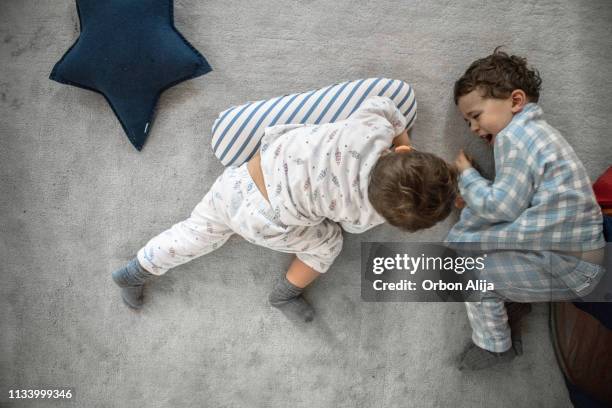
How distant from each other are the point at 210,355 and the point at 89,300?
0.37 meters

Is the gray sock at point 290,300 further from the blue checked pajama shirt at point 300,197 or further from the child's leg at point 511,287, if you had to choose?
the child's leg at point 511,287

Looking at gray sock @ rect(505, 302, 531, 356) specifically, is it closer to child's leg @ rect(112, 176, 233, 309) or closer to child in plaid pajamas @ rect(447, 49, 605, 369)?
child in plaid pajamas @ rect(447, 49, 605, 369)

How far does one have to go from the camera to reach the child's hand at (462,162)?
41.3 inches

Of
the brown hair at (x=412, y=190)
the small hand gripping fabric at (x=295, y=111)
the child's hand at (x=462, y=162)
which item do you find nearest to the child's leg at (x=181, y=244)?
the small hand gripping fabric at (x=295, y=111)

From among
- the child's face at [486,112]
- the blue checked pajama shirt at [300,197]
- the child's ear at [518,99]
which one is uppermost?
the child's ear at [518,99]

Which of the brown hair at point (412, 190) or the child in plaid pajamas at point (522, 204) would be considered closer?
the brown hair at point (412, 190)

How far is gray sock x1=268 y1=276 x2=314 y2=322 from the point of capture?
42.9 inches

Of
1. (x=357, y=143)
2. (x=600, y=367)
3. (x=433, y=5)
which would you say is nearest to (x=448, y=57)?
(x=433, y=5)

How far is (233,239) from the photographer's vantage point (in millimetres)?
1152

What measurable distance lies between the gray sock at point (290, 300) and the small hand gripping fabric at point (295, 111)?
A: 34 cm

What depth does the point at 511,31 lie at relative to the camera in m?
1.13

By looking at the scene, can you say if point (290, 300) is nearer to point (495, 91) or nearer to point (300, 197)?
point (300, 197)

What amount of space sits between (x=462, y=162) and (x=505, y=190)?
140 millimetres

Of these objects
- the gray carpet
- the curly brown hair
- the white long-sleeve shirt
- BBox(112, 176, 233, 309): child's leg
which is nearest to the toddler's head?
the curly brown hair
